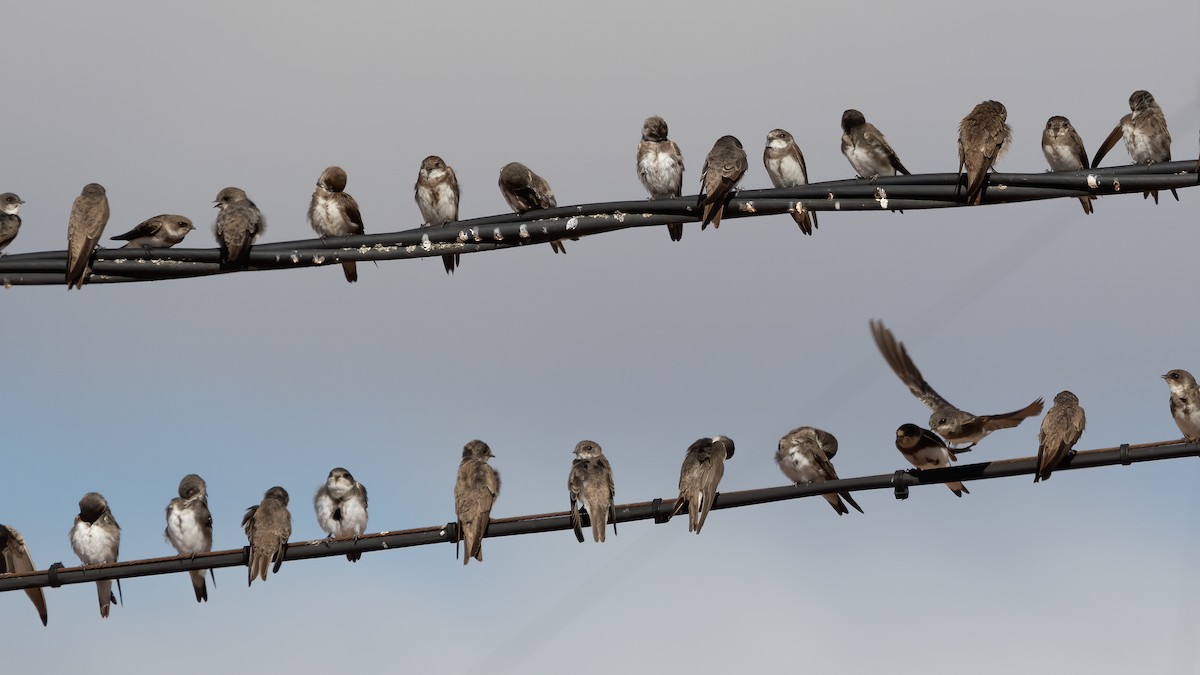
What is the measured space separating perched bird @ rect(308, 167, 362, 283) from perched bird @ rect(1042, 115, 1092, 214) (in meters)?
8.13

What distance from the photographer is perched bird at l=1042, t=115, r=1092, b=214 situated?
22891 mm

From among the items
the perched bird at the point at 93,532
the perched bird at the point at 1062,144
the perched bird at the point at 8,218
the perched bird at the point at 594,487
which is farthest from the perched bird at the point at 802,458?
the perched bird at the point at 8,218

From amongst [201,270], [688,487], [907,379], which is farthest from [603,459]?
[201,270]

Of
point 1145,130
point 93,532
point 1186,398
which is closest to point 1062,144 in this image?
point 1145,130

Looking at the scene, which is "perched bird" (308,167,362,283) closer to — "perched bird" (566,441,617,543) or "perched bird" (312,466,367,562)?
"perched bird" (312,466,367,562)

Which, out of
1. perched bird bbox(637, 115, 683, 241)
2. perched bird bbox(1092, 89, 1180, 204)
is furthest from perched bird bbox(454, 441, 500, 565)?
perched bird bbox(1092, 89, 1180, 204)

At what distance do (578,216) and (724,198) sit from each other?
95 centimetres

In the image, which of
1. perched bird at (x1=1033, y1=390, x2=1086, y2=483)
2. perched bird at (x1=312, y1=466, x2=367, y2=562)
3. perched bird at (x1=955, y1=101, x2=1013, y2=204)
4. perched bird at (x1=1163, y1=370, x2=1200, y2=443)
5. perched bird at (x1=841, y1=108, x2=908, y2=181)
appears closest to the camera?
perched bird at (x1=1033, y1=390, x2=1086, y2=483)

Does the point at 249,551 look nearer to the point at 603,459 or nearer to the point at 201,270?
the point at 201,270

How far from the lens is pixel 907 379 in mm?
19688

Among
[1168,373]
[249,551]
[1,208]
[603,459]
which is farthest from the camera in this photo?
[1,208]

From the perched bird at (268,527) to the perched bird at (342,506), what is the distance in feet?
5.15

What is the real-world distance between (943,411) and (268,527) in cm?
638

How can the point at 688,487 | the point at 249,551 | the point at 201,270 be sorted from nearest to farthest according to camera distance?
1. the point at 201,270
2. the point at 249,551
3. the point at 688,487
